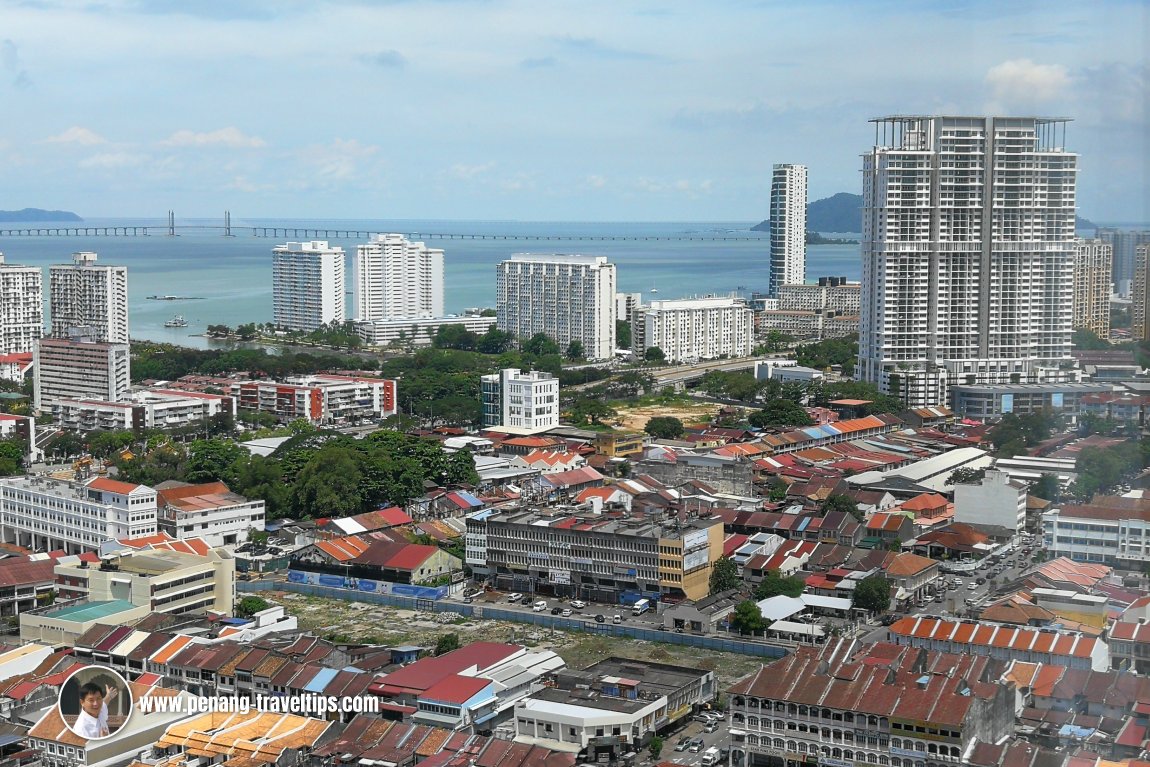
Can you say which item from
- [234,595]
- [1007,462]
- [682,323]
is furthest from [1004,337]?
[234,595]

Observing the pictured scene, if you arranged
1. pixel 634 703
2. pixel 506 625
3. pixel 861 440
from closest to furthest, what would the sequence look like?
pixel 634 703 < pixel 506 625 < pixel 861 440

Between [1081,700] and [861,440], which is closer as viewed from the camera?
[1081,700]

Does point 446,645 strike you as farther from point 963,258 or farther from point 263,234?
point 263,234

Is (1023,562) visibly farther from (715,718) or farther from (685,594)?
(715,718)

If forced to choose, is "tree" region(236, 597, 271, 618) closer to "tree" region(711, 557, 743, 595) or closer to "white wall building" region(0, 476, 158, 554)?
"white wall building" region(0, 476, 158, 554)

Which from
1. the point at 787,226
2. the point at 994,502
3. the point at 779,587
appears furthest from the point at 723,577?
the point at 787,226

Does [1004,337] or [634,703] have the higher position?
[1004,337]

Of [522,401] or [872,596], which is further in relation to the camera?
[522,401]
